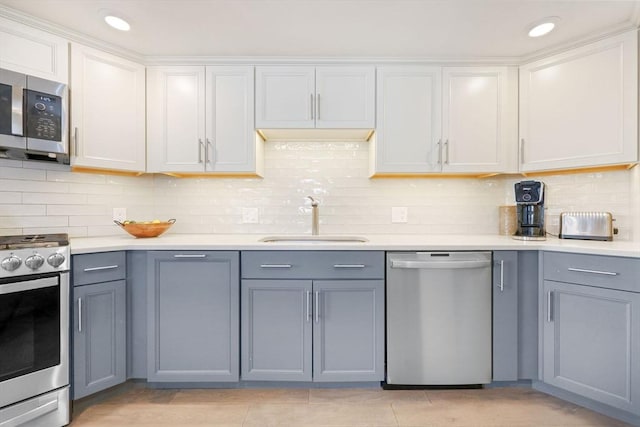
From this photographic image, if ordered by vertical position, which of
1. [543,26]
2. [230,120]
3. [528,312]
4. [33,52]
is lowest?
[528,312]

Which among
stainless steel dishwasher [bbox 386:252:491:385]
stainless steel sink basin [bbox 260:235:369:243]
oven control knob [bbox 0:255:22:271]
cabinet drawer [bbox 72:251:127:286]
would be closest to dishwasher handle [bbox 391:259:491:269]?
stainless steel dishwasher [bbox 386:252:491:385]

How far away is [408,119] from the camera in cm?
220

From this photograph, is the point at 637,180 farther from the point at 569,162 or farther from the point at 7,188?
the point at 7,188

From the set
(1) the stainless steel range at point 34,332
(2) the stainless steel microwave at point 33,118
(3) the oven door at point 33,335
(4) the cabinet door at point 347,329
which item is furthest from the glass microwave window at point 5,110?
(4) the cabinet door at point 347,329

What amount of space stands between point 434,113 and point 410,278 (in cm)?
117

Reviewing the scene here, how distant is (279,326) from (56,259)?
1205mm

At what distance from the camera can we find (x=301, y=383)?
1.95 metres

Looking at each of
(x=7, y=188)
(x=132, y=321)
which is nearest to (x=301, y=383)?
(x=132, y=321)

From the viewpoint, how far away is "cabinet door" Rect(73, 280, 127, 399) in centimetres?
169

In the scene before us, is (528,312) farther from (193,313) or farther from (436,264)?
(193,313)

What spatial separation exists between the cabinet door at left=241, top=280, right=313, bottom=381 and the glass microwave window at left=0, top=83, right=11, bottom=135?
1.52 metres

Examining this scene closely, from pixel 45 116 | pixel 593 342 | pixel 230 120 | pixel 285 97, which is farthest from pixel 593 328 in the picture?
pixel 45 116

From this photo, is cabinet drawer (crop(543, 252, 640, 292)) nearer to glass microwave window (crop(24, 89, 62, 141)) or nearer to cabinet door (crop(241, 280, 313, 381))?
cabinet door (crop(241, 280, 313, 381))

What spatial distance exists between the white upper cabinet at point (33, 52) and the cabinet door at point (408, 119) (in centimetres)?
200
